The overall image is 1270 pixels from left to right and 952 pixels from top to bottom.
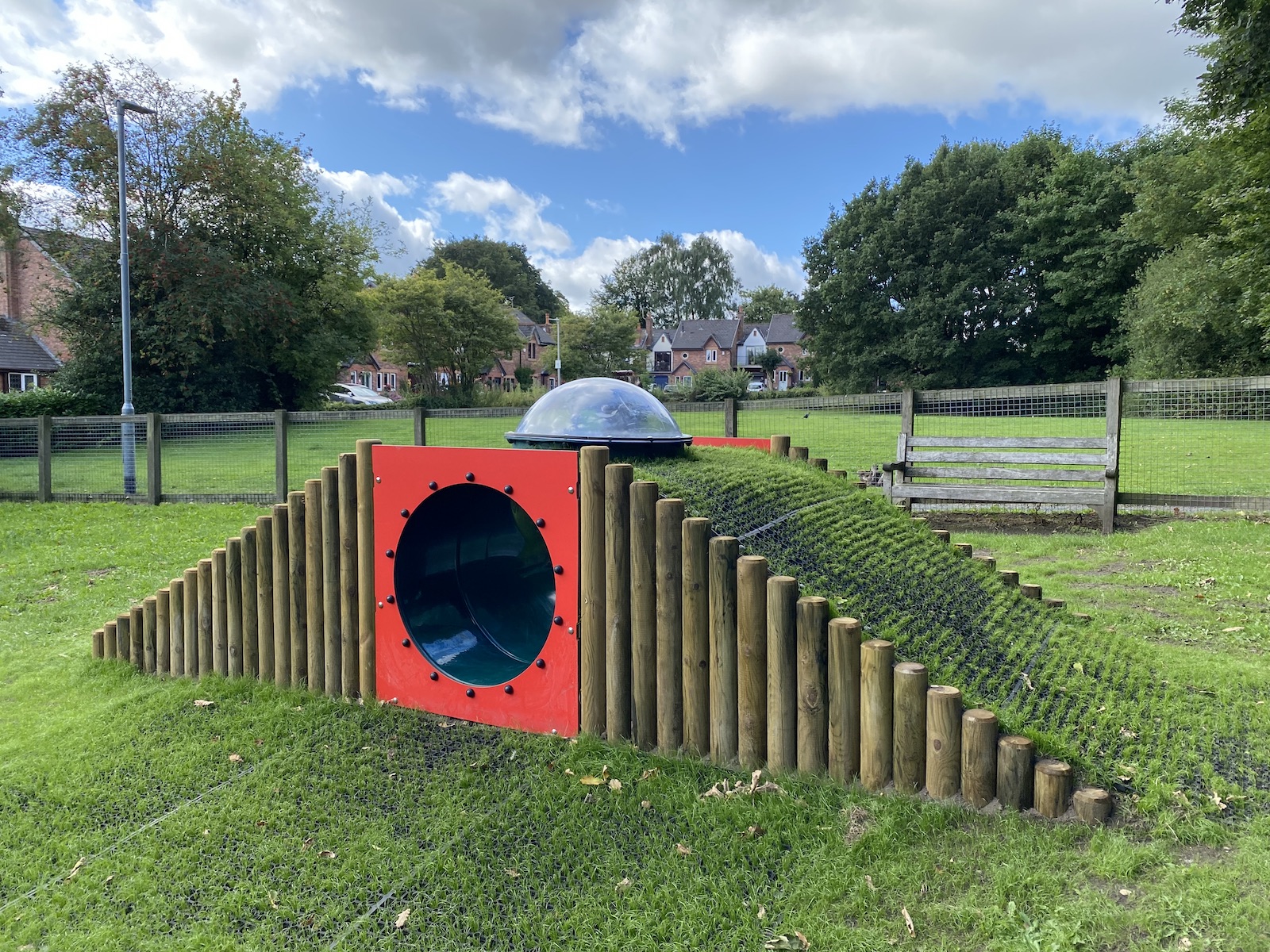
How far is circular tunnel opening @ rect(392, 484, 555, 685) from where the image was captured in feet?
15.6

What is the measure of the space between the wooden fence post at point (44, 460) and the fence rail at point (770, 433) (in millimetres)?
22

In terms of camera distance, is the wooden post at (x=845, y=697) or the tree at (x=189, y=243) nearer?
the wooden post at (x=845, y=697)

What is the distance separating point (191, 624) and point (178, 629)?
12 centimetres

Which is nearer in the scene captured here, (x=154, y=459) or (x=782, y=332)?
(x=154, y=459)

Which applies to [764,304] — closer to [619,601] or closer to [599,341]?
[599,341]

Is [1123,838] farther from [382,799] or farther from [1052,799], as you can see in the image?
[382,799]

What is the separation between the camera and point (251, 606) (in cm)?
524

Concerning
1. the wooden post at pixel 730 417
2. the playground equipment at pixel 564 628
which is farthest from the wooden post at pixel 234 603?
the wooden post at pixel 730 417

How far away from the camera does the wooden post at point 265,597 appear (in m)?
5.16

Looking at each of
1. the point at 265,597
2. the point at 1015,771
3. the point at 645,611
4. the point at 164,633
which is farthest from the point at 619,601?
the point at 164,633

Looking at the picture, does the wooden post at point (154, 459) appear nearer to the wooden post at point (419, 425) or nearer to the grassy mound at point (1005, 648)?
the wooden post at point (419, 425)

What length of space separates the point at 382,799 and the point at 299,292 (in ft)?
117

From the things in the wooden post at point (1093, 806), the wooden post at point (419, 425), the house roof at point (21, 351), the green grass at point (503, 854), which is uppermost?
the house roof at point (21, 351)

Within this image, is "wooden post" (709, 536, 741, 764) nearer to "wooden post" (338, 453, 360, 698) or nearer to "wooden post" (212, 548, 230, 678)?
"wooden post" (338, 453, 360, 698)
